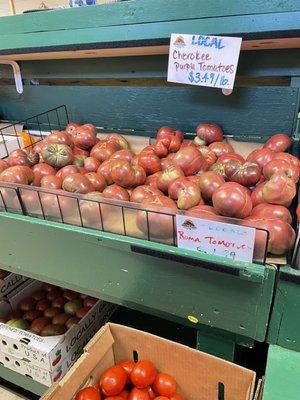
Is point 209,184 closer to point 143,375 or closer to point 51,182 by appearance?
point 51,182

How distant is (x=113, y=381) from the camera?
0.95m

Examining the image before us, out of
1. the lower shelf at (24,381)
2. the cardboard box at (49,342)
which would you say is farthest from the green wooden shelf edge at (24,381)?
the cardboard box at (49,342)

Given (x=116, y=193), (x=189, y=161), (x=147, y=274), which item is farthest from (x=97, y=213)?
(x=189, y=161)

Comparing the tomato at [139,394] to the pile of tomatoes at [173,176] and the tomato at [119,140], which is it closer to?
the pile of tomatoes at [173,176]

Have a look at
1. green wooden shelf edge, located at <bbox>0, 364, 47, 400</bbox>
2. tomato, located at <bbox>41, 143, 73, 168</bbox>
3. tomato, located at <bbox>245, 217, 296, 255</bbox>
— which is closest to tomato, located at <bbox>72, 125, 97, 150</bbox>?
tomato, located at <bbox>41, 143, 73, 168</bbox>

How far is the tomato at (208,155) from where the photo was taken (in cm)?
103

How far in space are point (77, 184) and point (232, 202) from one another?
452 millimetres

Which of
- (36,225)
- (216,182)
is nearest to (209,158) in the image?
(216,182)

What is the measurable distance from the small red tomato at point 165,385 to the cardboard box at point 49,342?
0.37 m

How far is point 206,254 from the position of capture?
2.29 feet

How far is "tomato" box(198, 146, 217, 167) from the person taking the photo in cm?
103

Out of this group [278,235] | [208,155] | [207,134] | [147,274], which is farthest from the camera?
[207,134]

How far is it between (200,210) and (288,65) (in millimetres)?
685

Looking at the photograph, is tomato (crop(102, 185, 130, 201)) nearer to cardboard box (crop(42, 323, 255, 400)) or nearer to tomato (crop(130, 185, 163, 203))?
tomato (crop(130, 185, 163, 203))
